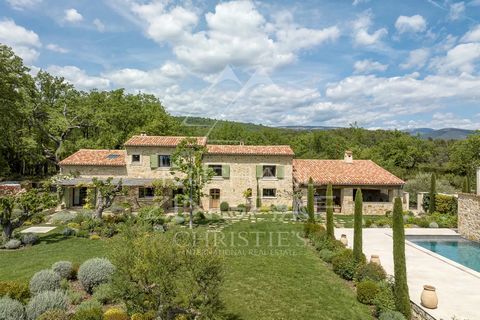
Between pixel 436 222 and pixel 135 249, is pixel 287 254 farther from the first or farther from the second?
pixel 436 222

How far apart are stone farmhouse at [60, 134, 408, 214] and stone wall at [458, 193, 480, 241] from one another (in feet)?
26.0

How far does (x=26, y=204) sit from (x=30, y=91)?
96.7ft

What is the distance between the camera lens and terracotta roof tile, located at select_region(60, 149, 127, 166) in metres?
30.0

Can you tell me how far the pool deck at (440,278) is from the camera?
A: 10688 mm

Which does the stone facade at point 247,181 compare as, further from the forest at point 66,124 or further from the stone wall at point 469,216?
the stone wall at point 469,216

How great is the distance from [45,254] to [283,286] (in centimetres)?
Answer: 1243

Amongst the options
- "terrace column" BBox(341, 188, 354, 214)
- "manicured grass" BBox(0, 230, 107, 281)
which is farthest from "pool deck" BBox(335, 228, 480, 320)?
"manicured grass" BBox(0, 230, 107, 281)

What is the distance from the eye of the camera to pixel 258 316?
10312 millimetres

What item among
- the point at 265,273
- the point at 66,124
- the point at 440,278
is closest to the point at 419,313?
the point at 440,278

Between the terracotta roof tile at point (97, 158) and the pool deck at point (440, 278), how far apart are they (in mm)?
21021

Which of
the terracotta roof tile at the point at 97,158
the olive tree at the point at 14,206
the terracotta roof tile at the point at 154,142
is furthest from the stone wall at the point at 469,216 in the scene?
the terracotta roof tile at the point at 97,158

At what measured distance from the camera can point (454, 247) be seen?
20.2 metres

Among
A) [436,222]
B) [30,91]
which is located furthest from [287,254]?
[30,91]

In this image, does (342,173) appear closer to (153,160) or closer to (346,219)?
(346,219)
